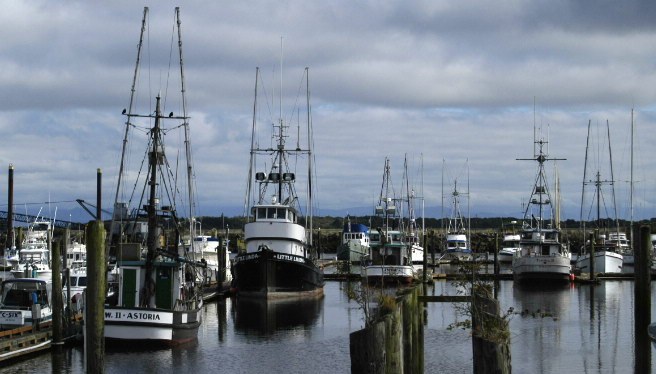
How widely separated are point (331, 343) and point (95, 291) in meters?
23.5

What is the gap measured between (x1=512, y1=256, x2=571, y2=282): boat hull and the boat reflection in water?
21.0 m

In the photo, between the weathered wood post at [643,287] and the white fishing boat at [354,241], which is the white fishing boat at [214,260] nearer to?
the white fishing boat at [354,241]

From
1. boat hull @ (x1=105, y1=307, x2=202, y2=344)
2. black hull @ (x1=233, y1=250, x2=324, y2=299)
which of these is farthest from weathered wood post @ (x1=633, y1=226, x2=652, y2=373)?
black hull @ (x1=233, y1=250, x2=324, y2=299)

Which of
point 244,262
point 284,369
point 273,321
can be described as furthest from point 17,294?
point 244,262

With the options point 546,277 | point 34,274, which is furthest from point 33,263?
point 546,277

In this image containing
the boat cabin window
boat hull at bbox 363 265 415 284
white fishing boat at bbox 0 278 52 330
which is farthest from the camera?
boat hull at bbox 363 265 415 284

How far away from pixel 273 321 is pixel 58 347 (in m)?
19.8

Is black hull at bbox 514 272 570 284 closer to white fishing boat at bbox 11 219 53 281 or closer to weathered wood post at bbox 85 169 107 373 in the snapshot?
white fishing boat at bbox 11 219 53 281

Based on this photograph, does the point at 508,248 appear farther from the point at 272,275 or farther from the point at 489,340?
the point at 489,340

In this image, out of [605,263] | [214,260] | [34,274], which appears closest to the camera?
[34,274]

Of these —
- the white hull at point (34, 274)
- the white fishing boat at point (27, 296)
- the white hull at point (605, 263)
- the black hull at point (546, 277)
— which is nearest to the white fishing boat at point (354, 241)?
the white hull at point (605, 263)

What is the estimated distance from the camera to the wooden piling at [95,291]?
2823 centimetres

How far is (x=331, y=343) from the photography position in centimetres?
5047

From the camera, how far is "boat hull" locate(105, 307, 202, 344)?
44.8m
